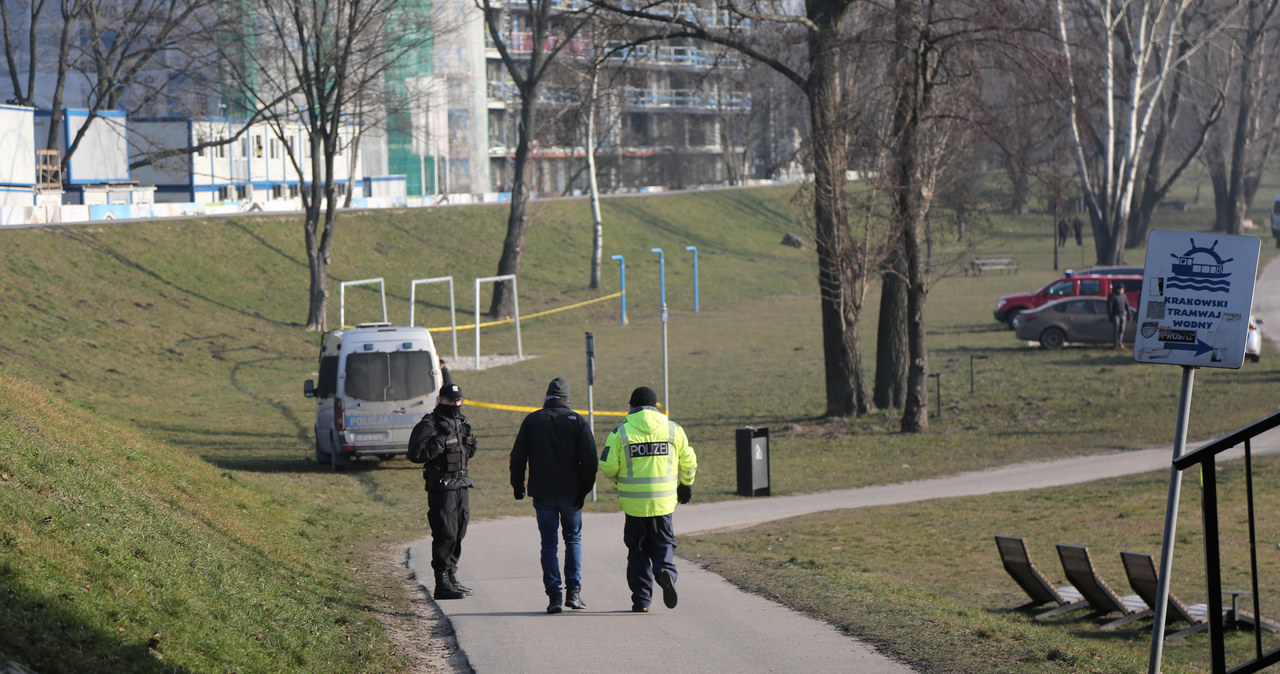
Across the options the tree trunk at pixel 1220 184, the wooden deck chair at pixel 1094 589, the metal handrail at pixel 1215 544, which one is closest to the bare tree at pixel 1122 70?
the tree trunk at pixel 1220 184

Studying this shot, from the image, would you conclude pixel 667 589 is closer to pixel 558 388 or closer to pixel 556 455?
pixel 556 455

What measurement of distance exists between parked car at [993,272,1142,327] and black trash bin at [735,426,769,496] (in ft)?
66.7

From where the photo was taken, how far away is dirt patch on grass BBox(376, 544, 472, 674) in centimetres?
801

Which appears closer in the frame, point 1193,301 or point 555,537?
point 1193,301

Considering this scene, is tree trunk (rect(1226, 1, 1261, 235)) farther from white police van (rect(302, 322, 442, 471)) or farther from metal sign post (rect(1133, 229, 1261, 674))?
metal sign post (rect(1133, 229, 1261, 674))

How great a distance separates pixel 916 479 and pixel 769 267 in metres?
45.6

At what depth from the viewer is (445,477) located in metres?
10.1

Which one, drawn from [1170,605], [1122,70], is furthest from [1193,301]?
[1122,70]

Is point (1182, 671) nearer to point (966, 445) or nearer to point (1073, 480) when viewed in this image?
point (1073, 480)

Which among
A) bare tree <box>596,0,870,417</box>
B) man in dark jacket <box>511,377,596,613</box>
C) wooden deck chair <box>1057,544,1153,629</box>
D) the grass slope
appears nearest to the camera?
the grass slope

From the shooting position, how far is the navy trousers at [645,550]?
9.30 m

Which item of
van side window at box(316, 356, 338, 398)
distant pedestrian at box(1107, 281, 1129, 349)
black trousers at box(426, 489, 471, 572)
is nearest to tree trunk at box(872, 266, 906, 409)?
distant pedestrian at box(1107, 281, 1129, 349)

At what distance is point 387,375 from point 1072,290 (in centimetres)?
2441

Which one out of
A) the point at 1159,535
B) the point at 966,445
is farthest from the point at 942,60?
the point at 1159,535
